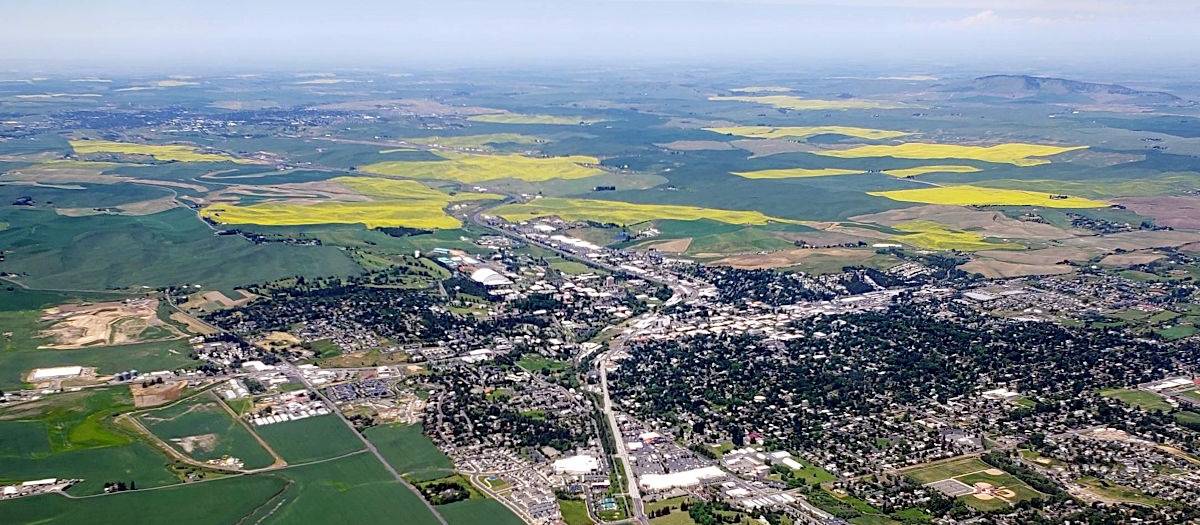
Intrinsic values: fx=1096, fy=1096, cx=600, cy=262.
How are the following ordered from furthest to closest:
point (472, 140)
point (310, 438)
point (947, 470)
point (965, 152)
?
point (472, 140), point (965, 152), point (310, 438), point (947, 470)

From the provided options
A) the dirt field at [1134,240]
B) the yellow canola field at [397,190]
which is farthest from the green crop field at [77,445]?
the dirt field at [1134,240]

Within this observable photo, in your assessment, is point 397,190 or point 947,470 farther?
point 397,190

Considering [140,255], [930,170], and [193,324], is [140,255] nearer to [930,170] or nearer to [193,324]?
[193,324]

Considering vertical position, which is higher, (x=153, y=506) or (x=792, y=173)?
(x=792, y=173)

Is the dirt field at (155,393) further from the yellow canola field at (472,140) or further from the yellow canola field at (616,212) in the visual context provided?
the yellow canola field at (472,140)

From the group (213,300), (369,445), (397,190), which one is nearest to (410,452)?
(369,445)

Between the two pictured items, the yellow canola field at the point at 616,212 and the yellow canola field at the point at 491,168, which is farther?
the yellow canola field at the point at 491,168

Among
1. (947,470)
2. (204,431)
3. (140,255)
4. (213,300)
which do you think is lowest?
(947,470)
